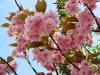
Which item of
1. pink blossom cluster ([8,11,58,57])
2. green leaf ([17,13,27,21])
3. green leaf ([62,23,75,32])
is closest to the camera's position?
pink blossom cluster ([8,11,58,57])

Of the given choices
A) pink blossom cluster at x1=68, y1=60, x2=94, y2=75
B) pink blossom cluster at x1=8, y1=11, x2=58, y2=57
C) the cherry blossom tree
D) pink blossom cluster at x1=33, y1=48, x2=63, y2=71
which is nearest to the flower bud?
the cherry blossom tree

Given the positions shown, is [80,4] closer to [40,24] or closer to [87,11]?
[87,11]

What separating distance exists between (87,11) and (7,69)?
44.0 inches

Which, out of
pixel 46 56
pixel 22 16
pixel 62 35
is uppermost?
pixel 22 16

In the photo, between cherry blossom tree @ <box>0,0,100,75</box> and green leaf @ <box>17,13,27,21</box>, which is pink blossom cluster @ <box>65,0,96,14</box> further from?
green leaf @ <box>17,13,27,21</box>

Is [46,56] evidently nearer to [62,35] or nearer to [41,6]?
[62,35]

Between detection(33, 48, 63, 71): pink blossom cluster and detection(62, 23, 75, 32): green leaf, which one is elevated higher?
detection(62, 23, 75, 32): green leaf

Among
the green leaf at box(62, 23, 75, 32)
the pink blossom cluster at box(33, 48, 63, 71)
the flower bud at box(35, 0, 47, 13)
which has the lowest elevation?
the pink blossom cluster at box(33, 48, 63, 71)

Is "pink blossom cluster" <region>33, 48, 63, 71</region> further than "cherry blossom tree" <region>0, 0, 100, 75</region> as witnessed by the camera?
Yes

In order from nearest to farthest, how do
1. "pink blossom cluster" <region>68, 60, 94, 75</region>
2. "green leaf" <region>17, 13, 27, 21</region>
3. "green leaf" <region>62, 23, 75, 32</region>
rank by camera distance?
"pink blossom cluster" <region>68, 60, 94, 75</region>, "green leaf" <region>62, 23, 75, 32</region>, "green leaf" <region>17, 13, 27, 21</region>

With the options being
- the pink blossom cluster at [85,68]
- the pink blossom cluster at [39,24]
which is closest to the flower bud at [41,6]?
the pink blossom cluster at [39,24]

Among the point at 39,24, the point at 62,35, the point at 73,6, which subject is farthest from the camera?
the point at 62,35

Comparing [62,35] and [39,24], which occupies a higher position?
[39,24]

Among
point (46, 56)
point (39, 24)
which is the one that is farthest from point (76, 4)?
point (46, 56)
